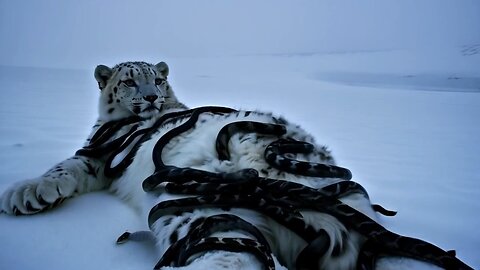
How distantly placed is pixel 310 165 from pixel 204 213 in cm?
39

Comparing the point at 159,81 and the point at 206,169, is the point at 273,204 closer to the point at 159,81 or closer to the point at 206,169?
the point at 206,169

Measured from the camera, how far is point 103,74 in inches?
92.4

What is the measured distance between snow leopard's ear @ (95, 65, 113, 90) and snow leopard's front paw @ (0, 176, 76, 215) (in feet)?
3.38

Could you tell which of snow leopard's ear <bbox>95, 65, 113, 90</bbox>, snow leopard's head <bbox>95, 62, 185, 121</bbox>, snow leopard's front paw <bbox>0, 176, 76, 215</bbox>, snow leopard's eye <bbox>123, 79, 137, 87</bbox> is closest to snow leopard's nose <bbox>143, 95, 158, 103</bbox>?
snow leopard's head <bbox>95, 62, 185, 121</bbox>

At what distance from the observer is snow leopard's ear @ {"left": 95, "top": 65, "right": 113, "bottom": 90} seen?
2.34 metres

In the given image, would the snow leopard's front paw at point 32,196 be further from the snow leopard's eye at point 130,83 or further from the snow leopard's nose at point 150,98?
the snow leopard's eye at point 130,83

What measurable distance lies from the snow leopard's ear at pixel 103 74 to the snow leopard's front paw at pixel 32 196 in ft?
3.38

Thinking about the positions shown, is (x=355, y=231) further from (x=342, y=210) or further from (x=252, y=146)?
(x=252, y=146)

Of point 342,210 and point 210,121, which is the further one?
point 210,121

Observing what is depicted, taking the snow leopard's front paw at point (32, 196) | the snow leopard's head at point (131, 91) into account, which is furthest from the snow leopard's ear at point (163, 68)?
the snow leopard's front paw at point (32, 196)

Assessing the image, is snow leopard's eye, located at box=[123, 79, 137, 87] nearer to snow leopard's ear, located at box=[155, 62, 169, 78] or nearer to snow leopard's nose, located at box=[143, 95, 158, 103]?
snow leopard's nose, located at box=[143, 95, 158, 103]

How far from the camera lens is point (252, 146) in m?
1.33

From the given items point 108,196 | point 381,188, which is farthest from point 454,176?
point 108,196

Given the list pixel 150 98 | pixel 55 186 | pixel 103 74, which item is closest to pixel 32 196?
pixel 55 186
